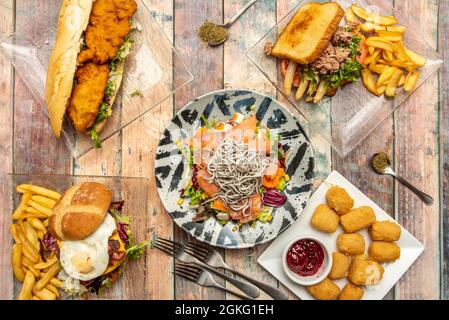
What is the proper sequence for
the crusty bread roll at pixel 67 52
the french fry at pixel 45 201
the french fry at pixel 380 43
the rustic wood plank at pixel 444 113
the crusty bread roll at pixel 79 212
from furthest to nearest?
1. the rustic wood plank at pixel 444 113
2. the french fry at pixel 380 43
3. the french fry at pixel 45 201
4. the crusty bread roll at pixel 67 52
5. the crusty bread roll at pixel 79 212

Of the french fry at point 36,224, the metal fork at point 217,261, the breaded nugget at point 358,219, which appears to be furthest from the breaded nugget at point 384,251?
Result: the french fry at point 36,224

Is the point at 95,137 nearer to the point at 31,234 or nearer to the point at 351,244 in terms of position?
the point at 31,234

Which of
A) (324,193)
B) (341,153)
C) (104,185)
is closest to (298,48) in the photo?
(341,153)

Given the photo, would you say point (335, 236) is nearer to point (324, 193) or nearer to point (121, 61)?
point (324, 193)

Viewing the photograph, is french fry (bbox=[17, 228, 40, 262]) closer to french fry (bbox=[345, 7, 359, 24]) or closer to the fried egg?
the fried egg

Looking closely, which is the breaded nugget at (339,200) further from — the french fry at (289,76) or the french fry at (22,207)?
the french fry at (22,207)
